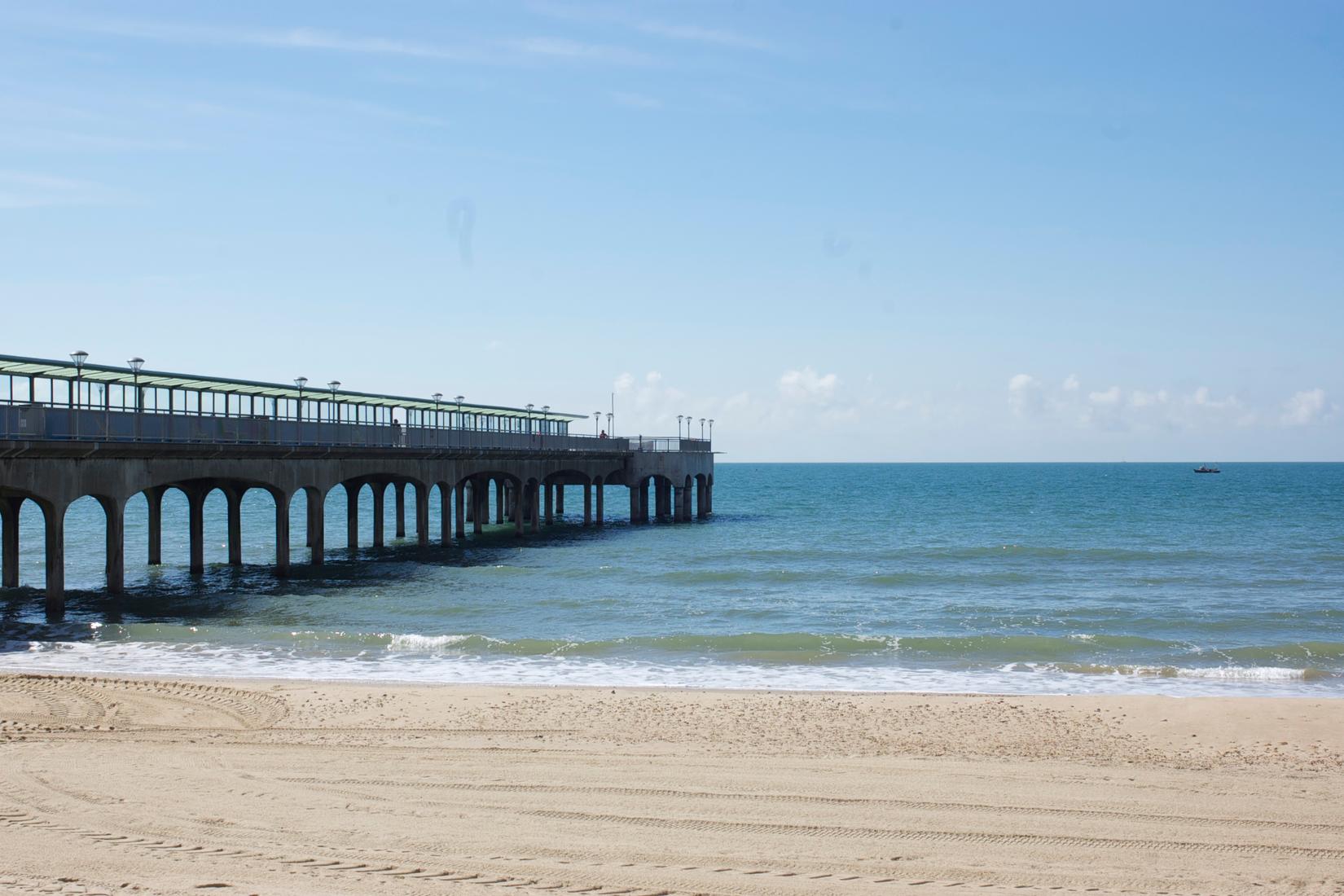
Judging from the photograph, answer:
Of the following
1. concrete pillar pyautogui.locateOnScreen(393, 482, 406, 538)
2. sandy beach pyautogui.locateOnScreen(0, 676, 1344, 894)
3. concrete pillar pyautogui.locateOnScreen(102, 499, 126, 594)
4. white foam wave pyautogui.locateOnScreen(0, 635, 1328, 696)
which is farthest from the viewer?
concrete pillar pyautogui.locateOnScreen(393, 482, 406, 538)

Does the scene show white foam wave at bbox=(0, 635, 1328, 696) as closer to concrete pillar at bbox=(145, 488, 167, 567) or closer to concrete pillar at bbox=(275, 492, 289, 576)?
concrete pillar at bbox=(275, 492, 289, 576)

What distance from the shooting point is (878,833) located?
38.4 feet

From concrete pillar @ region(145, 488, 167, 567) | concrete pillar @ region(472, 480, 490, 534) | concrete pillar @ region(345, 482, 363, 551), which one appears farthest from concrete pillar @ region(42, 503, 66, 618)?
concrete pillar @ region(472, 480, 490, 534)

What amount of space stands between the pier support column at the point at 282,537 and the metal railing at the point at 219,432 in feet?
7.16

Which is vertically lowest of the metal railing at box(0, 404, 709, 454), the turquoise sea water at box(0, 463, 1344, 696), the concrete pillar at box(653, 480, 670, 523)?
the turquoise sea water at box(0, 463, 1344, 696)

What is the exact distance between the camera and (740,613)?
3259 cm

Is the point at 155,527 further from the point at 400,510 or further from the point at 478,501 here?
the point at 478,501

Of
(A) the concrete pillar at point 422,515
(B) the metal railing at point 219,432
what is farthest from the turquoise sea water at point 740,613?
(B) the metal railing at point 219,432

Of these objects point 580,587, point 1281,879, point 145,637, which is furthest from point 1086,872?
point 580,587

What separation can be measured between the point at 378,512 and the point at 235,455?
1889 cm

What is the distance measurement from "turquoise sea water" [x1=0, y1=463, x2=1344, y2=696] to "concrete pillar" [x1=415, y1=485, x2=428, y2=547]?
1.23 meters

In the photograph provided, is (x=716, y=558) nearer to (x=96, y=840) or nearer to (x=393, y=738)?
(x=393, y=738)

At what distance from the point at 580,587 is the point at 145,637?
14.4m

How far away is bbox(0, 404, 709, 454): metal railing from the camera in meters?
26.8
